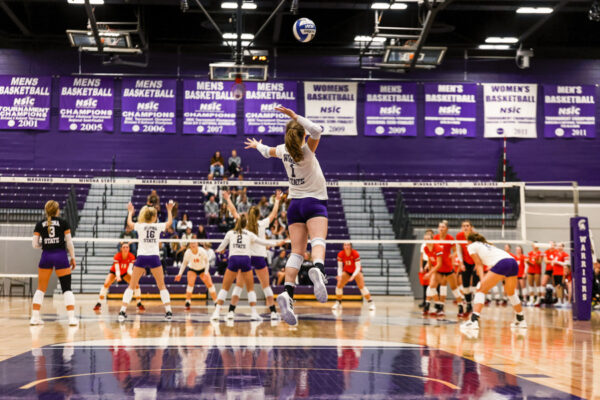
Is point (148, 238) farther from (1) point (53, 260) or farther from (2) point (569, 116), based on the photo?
(2) point (569, 116)

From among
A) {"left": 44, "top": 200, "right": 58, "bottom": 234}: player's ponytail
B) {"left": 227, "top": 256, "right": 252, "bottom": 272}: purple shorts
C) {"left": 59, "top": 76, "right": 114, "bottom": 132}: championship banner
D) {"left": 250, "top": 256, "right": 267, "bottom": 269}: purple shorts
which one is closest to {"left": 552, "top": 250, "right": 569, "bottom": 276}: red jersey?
{"left": 250, "top": 256, "right": 267, "bottom": 269}: purple shorts

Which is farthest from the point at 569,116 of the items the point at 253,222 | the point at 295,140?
the point at 295,140

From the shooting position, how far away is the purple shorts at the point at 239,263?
11570 mm

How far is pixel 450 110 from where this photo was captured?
2498 cm

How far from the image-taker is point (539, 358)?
7574 mm

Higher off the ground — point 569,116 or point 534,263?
point 569,116

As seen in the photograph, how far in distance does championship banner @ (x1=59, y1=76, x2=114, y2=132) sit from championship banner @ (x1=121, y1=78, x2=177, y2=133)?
0.59 metres

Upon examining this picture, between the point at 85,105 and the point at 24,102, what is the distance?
216cm

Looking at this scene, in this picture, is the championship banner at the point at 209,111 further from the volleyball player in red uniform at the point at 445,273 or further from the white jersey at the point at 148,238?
the white jersey at the point at 148,238

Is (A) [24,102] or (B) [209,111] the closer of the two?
(A) [24,102]

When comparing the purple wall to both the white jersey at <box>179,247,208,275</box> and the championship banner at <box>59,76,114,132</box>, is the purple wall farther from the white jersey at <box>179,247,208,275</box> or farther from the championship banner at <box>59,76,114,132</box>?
→ the white jersey at <box>179,247,208,275</box>

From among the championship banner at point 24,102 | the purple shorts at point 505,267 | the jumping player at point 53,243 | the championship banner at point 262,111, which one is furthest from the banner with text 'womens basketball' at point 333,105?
the jumping player at point 53,243

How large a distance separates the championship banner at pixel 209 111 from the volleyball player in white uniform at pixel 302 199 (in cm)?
1869

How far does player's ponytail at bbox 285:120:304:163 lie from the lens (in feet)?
18.6
